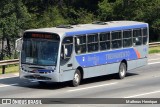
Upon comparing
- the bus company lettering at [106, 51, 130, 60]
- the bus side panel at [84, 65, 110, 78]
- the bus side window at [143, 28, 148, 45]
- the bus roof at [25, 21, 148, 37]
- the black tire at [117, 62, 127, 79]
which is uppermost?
the bus roof at [25, 21, 148, 37]

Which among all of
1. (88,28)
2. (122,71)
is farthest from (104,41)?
(122,71)

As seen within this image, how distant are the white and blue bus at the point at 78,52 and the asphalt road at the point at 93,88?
0.48m

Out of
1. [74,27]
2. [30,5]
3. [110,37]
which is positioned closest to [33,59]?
[74,27]

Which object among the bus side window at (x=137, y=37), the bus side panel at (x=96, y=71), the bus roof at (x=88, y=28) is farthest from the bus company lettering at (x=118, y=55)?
the bus roof at (x=88, y=28)

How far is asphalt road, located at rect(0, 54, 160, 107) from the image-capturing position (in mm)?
21203

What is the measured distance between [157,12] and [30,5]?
18.8 metres

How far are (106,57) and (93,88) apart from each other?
2.71 m

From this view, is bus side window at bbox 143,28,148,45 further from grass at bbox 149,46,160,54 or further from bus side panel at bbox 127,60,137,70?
grass at bbox 149,46,160,54

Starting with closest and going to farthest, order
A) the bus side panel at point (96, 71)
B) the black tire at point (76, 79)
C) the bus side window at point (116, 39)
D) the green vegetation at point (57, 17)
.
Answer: the black tire at point (76, 79)
the bus side panel at point (96, 71)
the bus side window at point (116, 39)
the green vegetation at point (57, 17)

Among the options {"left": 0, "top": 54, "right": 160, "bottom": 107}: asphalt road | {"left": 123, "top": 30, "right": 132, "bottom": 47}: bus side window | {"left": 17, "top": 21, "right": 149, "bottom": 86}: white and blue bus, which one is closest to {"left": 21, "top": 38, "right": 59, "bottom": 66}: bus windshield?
{"left": 17, "top": 21, "right": 149, "bottom": 86}: white and blue bus

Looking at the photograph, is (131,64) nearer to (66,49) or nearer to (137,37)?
(137,37)

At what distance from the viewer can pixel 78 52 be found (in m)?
23.9

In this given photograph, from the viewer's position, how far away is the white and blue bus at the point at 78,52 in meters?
22.9

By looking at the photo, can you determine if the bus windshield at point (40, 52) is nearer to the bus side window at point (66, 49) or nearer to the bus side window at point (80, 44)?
the bus side window at point (66, 49)
